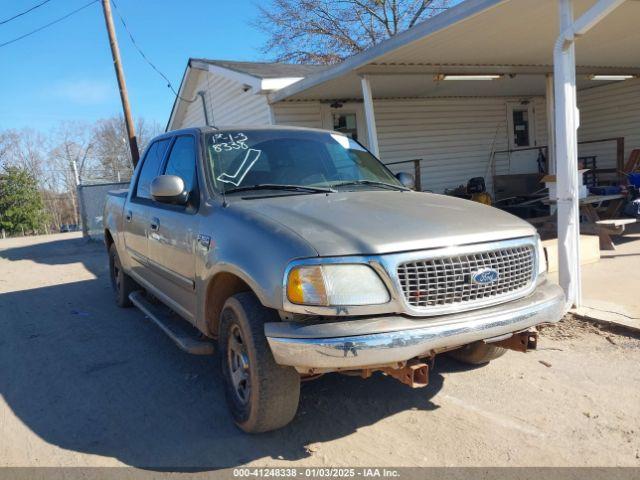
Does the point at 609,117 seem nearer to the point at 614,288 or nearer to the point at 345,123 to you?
the point at 345,123

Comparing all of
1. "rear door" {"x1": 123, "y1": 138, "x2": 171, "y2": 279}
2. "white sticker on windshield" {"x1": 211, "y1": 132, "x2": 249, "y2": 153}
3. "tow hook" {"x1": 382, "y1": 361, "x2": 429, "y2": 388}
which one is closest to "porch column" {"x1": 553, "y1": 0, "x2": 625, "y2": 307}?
"tow hook" {"x1": 382, "y1": 361, "x2": 429, "y2": 388}

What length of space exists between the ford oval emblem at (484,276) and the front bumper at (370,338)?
167 mm

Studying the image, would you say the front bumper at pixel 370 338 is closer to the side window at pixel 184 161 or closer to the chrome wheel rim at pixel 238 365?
the chrome wheel rim at pixel 238 365

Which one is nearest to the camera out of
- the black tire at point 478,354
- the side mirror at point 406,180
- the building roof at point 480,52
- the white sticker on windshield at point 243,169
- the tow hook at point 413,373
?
the tow hook at point 413,373

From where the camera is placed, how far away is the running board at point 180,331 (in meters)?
3.43

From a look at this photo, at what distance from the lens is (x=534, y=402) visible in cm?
327

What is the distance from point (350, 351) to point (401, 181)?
88.5 inches

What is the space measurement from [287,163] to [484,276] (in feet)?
5.72

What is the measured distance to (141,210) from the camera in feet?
15.3

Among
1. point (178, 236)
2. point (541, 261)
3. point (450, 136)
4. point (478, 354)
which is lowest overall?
point (478, 354)

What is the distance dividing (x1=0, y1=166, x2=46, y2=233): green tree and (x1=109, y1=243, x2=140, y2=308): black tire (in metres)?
25.3

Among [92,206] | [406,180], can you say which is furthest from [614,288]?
[92,206]

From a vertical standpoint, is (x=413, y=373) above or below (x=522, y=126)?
below

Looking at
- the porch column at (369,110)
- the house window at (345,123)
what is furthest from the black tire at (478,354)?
the house window at (345,123)
